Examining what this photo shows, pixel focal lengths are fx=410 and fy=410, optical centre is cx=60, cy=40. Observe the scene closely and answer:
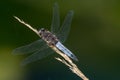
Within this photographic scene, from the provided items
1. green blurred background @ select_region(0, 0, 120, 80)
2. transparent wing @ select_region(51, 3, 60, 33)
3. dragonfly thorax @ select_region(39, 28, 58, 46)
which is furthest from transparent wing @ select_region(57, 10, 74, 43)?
green blurred background @ select_region(0, 0, 120, 80)

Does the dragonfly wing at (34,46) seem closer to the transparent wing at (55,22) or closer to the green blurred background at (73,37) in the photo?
the transparent wing at (55,22)

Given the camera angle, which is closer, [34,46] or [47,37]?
[47,37]

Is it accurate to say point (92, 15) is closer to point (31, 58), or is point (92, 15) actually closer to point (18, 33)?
point (18, 33)

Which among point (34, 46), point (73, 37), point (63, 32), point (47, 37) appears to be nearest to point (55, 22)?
point (63, 32)

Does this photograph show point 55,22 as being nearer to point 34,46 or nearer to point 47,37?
point 34,46

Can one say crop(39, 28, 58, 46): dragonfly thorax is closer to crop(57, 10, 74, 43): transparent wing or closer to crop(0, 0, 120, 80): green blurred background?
crop(57, 10, 74, 43): transparent wing

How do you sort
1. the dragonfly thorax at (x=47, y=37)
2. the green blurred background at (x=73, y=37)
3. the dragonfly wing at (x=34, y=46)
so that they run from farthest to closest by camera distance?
the green blurred background at (x=73, y=37) < the dragonfly wing at (x=34, y=46) < the dragonfly thorax at (x=47, y=37)

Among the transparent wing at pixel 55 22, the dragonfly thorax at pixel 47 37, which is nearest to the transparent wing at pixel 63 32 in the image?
the transparent wing at pixel 55 22

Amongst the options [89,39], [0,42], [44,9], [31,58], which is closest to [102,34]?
[89,39]

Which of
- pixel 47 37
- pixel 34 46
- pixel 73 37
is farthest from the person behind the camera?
pixel 73 37
